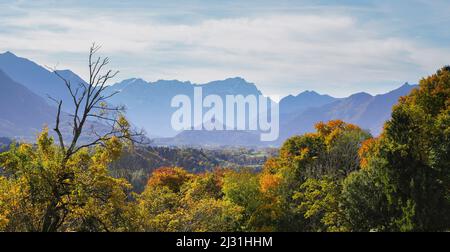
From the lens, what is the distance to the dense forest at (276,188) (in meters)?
22.0

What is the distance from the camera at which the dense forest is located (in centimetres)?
2195

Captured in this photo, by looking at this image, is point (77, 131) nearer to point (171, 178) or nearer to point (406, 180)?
point (406, 180)

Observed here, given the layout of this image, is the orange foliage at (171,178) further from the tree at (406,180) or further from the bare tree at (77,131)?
the bare tree at (77,131)

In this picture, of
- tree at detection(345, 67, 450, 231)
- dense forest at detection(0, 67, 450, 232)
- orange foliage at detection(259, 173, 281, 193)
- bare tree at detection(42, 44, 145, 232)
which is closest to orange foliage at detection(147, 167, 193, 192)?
dense forest at detection(0, 67, 450, 232)

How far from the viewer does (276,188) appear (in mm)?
64812

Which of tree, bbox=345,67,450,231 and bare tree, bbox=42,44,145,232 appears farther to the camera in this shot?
tree, bbox=345,67,450,231

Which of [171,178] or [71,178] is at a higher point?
[71,178]

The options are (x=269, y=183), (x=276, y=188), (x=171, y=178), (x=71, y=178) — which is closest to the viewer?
(x=71, y=178)

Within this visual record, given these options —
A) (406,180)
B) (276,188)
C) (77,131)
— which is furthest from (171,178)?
(77,131)

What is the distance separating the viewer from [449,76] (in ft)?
199

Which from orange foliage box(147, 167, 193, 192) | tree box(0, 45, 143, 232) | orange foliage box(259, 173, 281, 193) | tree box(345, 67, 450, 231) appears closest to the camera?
tree box(0, 45, 143, 232)

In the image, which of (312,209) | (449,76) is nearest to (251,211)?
(312,209)

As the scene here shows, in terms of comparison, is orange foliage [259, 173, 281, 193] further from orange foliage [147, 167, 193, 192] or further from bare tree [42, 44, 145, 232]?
bare tree [42, 44, 145, 232]
